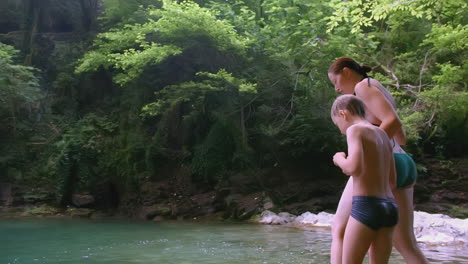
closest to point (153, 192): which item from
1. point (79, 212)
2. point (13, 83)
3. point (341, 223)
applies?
point (79, 212)

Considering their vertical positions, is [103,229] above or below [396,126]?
below

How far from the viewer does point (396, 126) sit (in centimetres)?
295

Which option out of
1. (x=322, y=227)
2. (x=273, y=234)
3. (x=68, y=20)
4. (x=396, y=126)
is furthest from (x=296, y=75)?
(x=68, y=20)

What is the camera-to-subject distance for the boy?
A: 259 centimetres

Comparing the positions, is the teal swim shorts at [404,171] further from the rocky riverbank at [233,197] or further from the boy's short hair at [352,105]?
the rocky riverbank at [233,197]

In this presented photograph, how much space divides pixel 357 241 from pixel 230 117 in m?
11.7

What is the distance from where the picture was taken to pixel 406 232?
292cm

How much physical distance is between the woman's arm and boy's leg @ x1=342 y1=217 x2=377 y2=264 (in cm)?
68

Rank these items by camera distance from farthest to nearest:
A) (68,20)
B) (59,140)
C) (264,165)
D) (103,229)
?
(68,20)
(59,140)
(264,165)
(103,229)

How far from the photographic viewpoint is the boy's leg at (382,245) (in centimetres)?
263

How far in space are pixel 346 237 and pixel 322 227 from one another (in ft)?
26.1

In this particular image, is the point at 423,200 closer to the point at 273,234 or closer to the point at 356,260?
the point at 273,234

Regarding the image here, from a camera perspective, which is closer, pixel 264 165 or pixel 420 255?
pixel 420 255

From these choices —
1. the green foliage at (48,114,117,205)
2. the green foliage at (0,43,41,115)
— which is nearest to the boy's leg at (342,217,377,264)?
the green foliage at (48,114,117,205)
